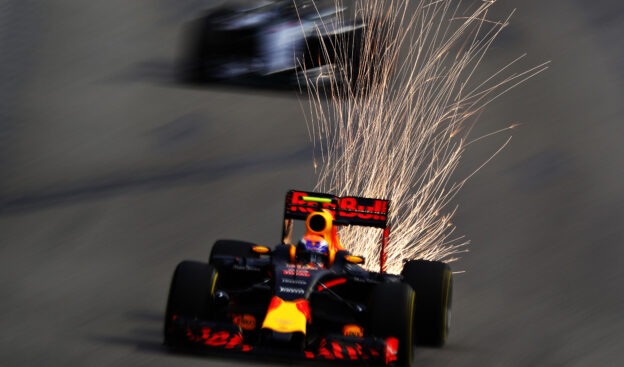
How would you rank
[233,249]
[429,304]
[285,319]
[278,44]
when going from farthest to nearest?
1. [278,44]
2. [233,249]
3. [429,304]
4. [285,319]

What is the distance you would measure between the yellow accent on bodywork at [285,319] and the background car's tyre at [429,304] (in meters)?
2.09

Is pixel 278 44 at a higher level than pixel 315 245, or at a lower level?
higher

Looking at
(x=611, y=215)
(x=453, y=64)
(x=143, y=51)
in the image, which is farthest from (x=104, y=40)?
(x=611, y=215)

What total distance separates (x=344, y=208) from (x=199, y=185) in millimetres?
7991

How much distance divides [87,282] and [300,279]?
515 centimetres

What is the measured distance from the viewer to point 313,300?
13375 millimetres

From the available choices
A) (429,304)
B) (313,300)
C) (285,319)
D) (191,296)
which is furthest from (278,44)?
(285,319)

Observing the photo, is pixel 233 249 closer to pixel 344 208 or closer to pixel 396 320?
pixel 344 208

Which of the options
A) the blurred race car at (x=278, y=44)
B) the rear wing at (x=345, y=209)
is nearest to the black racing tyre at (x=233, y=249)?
the rear wing at (x=345, y=209)

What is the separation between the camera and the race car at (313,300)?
12070 millimetres

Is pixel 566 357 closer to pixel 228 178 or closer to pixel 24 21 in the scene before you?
pixel 228 178

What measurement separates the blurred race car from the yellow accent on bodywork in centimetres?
1166

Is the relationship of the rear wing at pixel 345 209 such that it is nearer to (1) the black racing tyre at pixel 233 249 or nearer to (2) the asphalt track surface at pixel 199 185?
(1) the black racing tyre at pixel 233 249

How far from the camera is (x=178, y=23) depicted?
2730cm
